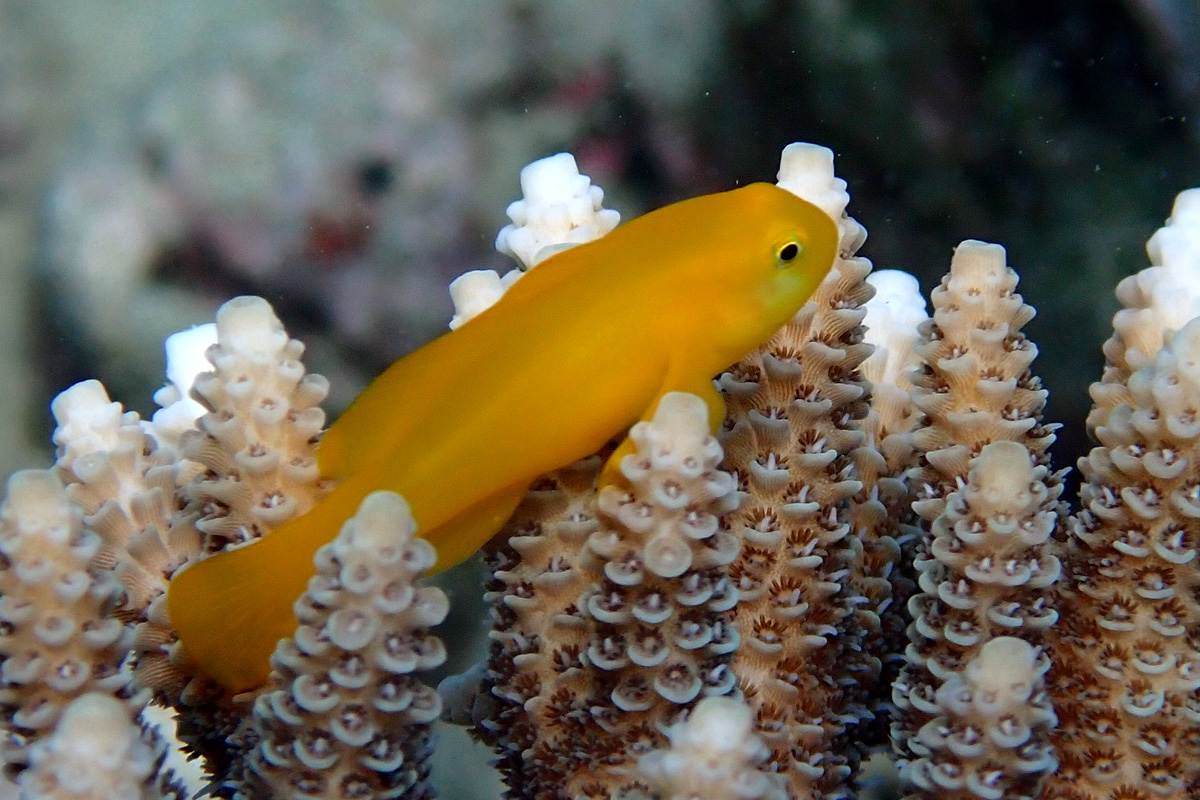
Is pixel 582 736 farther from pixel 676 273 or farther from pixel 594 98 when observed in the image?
pixel 594 98

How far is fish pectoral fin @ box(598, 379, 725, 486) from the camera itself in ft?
5.60

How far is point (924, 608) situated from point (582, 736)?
697 mm

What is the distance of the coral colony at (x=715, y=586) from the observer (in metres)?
1.50

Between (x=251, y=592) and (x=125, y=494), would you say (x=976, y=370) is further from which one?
(x=125, y=494)

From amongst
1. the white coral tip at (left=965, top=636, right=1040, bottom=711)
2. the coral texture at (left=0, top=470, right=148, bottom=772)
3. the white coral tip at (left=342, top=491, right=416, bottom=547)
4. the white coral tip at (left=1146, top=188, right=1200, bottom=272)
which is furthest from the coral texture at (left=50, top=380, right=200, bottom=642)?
the white coral tip at (left=1146, top=188, right=1200, bottom=272)

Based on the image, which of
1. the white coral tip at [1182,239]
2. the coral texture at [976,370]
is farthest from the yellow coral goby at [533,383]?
the white coral tip at [1182,239]

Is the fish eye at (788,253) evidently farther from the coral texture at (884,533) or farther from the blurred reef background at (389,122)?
the blurred reef background at (389,122)

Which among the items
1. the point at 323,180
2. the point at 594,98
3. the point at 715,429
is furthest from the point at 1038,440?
the point at 323,180

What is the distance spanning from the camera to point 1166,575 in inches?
72.1

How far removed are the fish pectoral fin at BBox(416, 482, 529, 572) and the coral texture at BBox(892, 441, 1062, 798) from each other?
2.68 feet

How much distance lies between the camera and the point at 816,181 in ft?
7.24

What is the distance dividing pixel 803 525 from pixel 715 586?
42cm

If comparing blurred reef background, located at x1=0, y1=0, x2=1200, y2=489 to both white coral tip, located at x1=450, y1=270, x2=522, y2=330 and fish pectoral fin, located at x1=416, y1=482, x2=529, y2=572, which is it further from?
fish pectoral fin, located at x1=416, y1=482, x2=529, y2=572

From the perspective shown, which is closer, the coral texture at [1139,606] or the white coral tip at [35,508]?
the white coral tip at [35,508]
